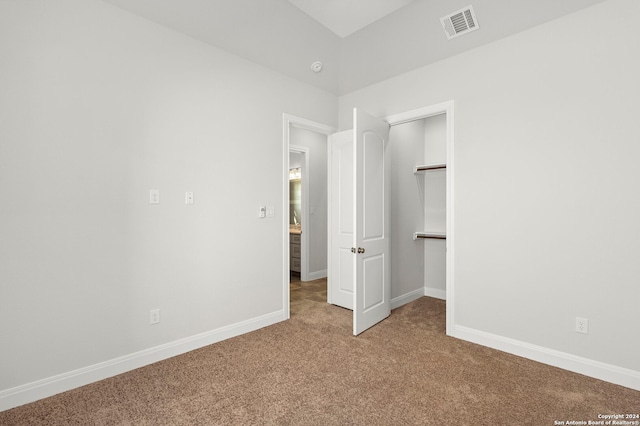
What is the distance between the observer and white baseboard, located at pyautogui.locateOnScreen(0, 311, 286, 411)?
2.02m

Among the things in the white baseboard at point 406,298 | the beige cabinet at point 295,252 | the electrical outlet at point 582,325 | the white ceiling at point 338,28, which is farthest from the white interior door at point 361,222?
the electrical outlet at point 582,325

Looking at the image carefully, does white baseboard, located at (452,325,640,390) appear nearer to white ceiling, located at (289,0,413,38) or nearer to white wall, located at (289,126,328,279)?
white wall, located at (289,126,328,279)

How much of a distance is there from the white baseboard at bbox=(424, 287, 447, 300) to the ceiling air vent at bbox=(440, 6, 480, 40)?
3.22m

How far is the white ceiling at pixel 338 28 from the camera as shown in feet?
8.35

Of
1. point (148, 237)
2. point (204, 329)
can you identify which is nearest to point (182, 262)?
point (148, 237)

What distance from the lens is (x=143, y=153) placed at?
8.31 ft

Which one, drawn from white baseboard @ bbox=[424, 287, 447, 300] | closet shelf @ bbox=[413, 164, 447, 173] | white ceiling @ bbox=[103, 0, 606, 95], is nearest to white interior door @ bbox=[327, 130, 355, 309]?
white ceiling @ bbox=[103, 0, 606, 95]

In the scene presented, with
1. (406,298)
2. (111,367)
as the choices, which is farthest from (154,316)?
(406,298)

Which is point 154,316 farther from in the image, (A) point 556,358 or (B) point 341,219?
(A) point 556,358

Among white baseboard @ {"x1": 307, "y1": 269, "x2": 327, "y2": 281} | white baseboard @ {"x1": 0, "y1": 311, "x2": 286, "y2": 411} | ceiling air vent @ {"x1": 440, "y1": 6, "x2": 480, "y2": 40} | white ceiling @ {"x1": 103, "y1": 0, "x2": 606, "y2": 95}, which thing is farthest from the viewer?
white baseboard @ {"x1": 307, "y1": 269, "x2": 327, "y2": 281}

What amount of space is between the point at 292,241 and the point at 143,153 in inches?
141

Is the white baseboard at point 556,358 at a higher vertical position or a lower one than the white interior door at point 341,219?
lower

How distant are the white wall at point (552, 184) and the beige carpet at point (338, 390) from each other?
1.39 feet

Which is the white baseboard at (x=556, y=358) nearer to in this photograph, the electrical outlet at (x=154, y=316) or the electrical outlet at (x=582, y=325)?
the electrical outlet at (x=582, y=325)
